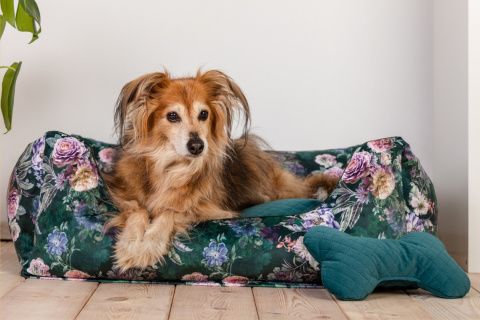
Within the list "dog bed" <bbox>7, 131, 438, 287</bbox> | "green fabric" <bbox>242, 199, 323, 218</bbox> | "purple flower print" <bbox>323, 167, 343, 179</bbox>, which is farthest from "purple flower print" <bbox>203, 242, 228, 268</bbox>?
"purple flower print" <bbox>323, 167, 343, 179</bbox>

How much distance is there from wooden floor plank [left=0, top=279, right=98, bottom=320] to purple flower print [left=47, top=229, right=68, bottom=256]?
0.41 ft

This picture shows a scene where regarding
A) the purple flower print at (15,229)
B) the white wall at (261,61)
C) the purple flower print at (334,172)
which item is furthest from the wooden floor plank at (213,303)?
the white wall at (261,61)

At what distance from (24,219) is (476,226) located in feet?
7.06

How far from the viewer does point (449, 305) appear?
2092mm

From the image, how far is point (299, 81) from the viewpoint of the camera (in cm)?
391

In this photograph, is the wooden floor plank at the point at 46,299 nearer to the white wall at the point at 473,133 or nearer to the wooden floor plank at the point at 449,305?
the wooden floor plank at the point at 449,305

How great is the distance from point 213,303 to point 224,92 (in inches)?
41.3

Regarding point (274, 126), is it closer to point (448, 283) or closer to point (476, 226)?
point (476, 226)

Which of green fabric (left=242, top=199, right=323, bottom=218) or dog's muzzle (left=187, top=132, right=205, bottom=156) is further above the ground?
dog's muzzle (left=187, top=132, right=205, bottom=156)

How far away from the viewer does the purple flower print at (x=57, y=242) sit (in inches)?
96.3

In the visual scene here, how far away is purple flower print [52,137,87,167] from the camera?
2.67 m

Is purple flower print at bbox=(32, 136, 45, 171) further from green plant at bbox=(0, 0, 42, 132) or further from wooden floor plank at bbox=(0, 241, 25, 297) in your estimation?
wooden floor plank at bbox=(0, 241, 25, 297)

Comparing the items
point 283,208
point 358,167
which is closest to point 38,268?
point 283,208

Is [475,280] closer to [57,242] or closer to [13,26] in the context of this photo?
[57,242]
